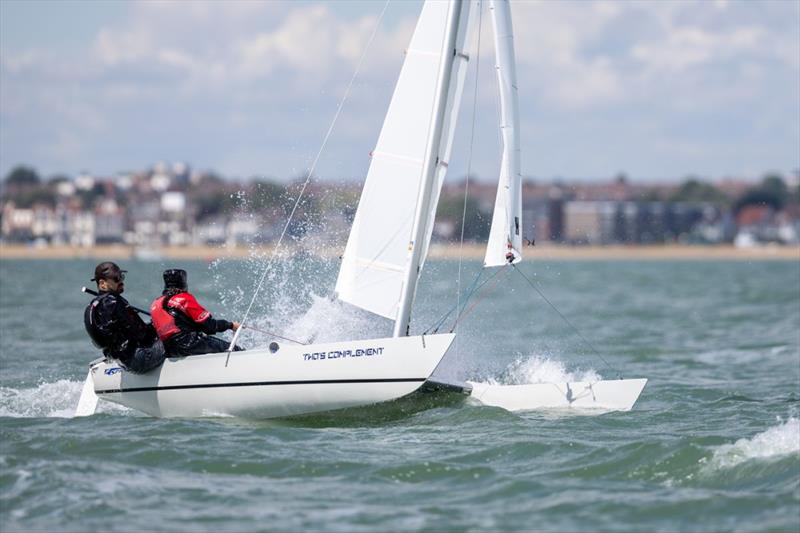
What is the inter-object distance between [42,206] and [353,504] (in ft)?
379

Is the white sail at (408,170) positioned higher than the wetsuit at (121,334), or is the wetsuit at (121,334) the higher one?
the white sail at (408,170)

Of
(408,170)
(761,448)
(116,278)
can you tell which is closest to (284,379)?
(116,278)

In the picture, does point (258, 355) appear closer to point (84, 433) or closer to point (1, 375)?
point (84, 433)

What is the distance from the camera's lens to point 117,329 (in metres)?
9.98

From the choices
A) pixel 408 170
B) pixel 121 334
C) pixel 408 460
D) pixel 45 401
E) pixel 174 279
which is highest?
pixel 408 170

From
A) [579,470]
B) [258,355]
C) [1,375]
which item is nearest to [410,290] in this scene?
[258,355]

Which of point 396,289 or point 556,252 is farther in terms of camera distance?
point 556,252

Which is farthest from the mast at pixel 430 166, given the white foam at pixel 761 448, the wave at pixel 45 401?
the white foam at pixel 761 448

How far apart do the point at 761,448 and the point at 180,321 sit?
4.60m

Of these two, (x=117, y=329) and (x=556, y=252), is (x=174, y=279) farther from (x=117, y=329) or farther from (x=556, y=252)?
(x=556, y=252)

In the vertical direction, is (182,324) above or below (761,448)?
above

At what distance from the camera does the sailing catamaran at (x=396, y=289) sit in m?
9.75

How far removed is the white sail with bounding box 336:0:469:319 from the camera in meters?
10.3

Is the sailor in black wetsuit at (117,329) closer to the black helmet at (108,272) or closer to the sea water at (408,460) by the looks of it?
the black helmet at (108,272)
